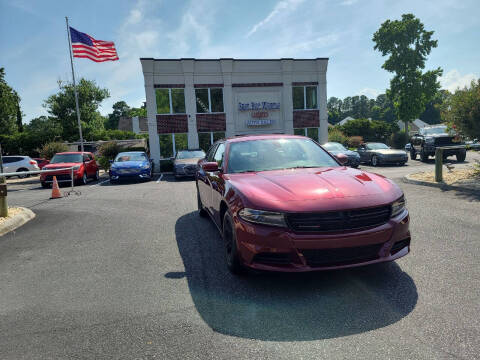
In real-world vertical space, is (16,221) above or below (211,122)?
below

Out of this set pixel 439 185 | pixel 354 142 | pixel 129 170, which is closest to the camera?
pixel 439 185

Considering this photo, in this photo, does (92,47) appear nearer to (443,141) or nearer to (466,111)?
(466,111)

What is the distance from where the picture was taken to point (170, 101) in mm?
24484

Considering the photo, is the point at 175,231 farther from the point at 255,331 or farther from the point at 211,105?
the point at 211,105

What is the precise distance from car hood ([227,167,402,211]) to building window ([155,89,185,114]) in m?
21.7

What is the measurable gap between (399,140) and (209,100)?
25.0 m

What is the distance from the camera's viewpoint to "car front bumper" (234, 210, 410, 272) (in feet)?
9.80

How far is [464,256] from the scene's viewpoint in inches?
159

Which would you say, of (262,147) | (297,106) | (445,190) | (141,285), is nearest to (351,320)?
(141,285)

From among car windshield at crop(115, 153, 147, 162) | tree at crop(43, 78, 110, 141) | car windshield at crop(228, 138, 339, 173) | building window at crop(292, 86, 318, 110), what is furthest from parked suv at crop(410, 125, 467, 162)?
tree at crop(43, 78, 110, 141)

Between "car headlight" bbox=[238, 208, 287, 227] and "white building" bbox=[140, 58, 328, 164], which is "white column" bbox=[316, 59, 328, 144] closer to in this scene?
"white building" bbox=[140, 58, 328, 164]

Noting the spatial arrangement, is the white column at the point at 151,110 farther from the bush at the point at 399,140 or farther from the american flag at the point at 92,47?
the bush at the point at 399,140

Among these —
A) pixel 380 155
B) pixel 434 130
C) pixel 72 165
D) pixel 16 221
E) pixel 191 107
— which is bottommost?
pixel 16 221

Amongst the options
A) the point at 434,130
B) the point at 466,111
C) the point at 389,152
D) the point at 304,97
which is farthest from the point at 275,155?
the point at 304,97
